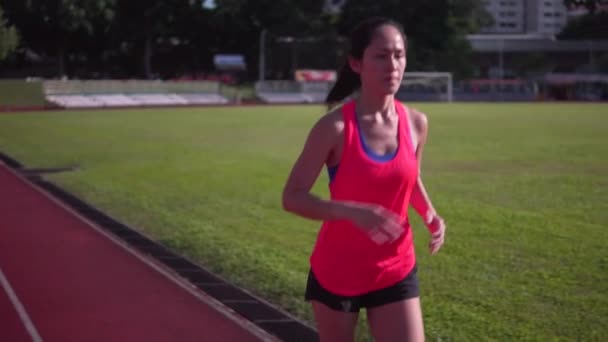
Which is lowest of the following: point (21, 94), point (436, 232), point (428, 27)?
point (21, 94)

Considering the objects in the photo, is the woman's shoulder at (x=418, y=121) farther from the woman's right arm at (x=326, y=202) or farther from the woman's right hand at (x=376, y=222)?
the woman's right hand at (x=376, y=222)

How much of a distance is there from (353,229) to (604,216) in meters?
7.76

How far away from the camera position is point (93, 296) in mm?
6707

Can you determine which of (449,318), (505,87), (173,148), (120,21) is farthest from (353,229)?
(120,21)

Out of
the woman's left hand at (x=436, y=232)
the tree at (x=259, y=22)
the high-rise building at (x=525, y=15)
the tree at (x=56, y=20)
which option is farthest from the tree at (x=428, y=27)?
the high-rise building at (x=525, y=15)

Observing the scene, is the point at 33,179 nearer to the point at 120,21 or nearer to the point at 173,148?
the point at 173,148

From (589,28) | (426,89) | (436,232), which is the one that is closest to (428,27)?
(426,89)

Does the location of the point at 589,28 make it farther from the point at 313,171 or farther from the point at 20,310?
the point at 313,171

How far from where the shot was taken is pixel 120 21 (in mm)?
69062

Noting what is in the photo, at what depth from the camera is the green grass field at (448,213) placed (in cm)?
619

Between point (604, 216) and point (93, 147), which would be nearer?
point (604, 216)

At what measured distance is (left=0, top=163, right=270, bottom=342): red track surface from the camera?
227 inches

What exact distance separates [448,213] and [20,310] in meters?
5.82

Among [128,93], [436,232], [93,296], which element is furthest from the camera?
[128,93]
